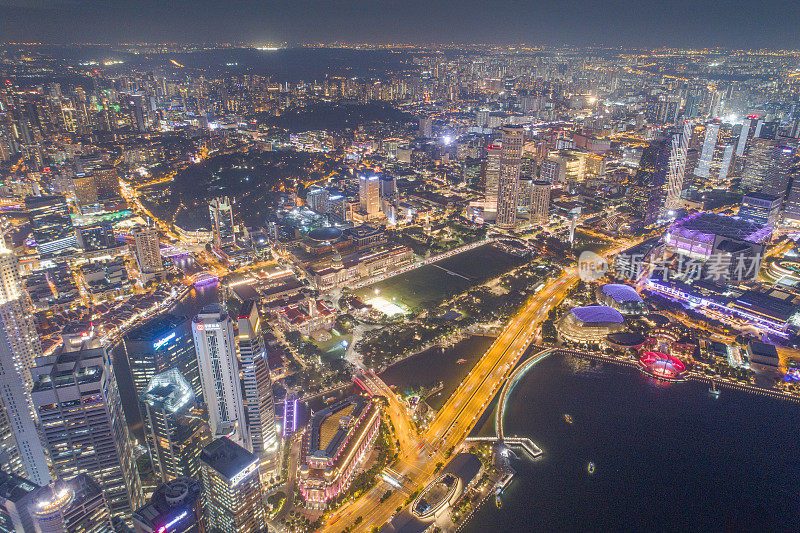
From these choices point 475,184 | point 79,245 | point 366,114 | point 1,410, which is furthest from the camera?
point 366,114

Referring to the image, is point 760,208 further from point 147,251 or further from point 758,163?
point 147,251

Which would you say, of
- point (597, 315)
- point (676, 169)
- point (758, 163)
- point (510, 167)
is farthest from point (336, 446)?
point (758, 163)

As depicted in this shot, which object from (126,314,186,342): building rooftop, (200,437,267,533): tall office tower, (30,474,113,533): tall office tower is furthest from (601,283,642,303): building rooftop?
(30,474,113,533): tall office tower

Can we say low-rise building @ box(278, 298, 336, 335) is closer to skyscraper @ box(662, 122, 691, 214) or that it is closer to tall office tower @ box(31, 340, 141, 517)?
tall office tower @ box(31, 340, 141, 517)

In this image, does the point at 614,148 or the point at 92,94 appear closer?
the point at 614,148

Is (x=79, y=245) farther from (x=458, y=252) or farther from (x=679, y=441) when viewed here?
(x=679, y=441)

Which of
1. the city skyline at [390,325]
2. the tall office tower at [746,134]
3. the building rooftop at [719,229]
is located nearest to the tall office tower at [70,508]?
the city skyline at [390,325]

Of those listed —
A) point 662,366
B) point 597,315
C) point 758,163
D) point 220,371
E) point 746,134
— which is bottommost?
point 662,366

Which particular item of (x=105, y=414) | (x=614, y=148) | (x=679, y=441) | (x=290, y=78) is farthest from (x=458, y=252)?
(x=290, y=78)
